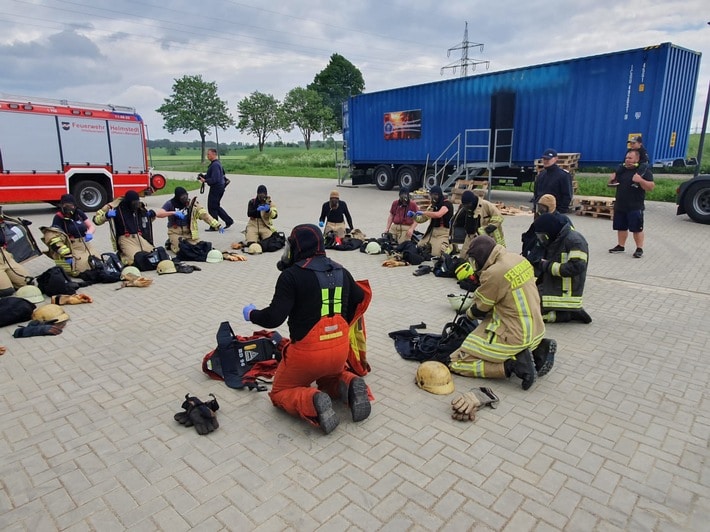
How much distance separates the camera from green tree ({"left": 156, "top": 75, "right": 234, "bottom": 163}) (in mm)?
51406

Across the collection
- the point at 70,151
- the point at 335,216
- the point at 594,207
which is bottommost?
the point at 594,207

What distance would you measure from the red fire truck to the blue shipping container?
9.77 meters

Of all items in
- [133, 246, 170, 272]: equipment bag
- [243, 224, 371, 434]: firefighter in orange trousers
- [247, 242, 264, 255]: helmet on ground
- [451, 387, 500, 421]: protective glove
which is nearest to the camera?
[243, 224, 371, 434]: firefighter in orange trousers

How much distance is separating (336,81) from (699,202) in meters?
69.7

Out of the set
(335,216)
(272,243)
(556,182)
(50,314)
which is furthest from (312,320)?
(335,216)

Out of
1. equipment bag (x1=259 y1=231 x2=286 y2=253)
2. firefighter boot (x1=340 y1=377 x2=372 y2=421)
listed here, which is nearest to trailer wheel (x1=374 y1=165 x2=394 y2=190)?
equipment bag (x1=259 y1=231 x2=286 y2=253)

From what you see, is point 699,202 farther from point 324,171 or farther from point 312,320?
point 324,171

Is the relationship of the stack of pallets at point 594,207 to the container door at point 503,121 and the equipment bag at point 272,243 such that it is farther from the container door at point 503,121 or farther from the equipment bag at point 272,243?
the equipment bag at point 272,243

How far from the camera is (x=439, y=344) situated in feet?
15.6

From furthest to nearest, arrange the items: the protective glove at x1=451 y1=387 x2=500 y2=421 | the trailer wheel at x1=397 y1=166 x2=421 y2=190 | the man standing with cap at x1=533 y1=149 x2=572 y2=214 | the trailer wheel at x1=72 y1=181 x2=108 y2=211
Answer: the trailer wheel at x1=397 y1=166 x2=421 y2=190, the trailer wheel at x1=72 y1=181 x2=108 y2=211, the man standing with cap at x1=533 y1=149 x2=572 y2=214, the protective glove at x1=451 y1=387 x2=500 y2=421

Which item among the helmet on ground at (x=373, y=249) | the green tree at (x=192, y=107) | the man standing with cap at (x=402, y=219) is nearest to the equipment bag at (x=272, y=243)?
the helmet on ground at (x=373, y=249)

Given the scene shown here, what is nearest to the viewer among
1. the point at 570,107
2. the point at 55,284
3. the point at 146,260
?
the point at 55,284

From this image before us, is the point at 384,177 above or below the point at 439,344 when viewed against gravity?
above

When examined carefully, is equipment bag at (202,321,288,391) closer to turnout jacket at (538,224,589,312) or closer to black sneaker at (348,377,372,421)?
black sneaker at (348,377,372,421)
